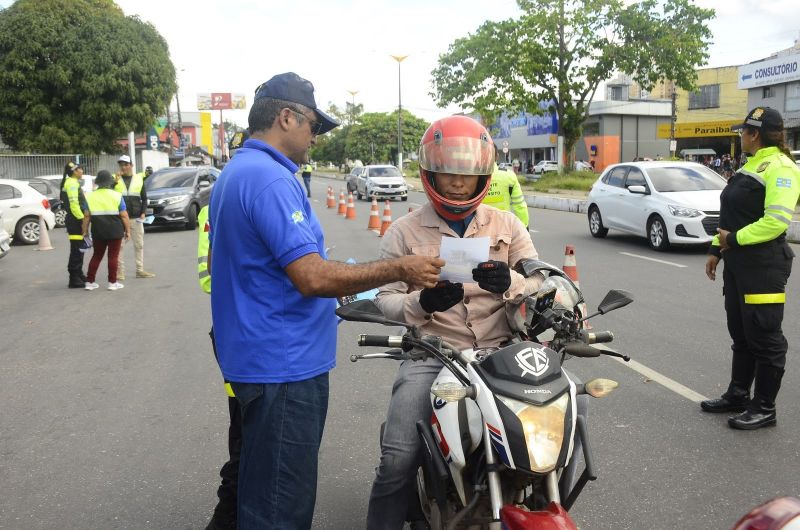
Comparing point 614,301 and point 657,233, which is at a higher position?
point 614,301

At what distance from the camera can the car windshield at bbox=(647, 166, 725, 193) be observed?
44.1ft

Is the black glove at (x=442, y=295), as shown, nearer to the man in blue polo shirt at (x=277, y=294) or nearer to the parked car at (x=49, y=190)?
the man in blue polo shirt at (x=277, y=294)

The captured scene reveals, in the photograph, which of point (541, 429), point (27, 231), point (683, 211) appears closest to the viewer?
point (541, 429)

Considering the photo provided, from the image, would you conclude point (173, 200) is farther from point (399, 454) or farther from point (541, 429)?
point (541, 429)

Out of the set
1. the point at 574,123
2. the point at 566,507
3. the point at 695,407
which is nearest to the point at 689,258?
the point at 695,407

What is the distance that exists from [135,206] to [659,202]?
9.34 meters

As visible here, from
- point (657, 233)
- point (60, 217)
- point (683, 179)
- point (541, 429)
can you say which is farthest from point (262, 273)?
point (60, 217)

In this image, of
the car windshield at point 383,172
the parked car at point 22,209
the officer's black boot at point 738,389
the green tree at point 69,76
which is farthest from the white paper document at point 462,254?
the green tree at point 69,76

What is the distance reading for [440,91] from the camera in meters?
41.6

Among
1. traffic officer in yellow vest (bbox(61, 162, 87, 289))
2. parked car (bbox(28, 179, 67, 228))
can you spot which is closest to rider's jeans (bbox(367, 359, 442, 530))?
traffic officer in yellow vest (bbox(61, 162, 87, 289))

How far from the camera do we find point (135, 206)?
12.8 m

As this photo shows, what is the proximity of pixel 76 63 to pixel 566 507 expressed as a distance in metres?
31.5

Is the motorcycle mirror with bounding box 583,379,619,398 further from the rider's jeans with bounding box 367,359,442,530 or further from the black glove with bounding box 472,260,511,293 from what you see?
the rider's jeans with bounding box 367,359,442,530

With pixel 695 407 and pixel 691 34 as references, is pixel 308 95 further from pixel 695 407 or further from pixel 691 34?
pixel 691 34
